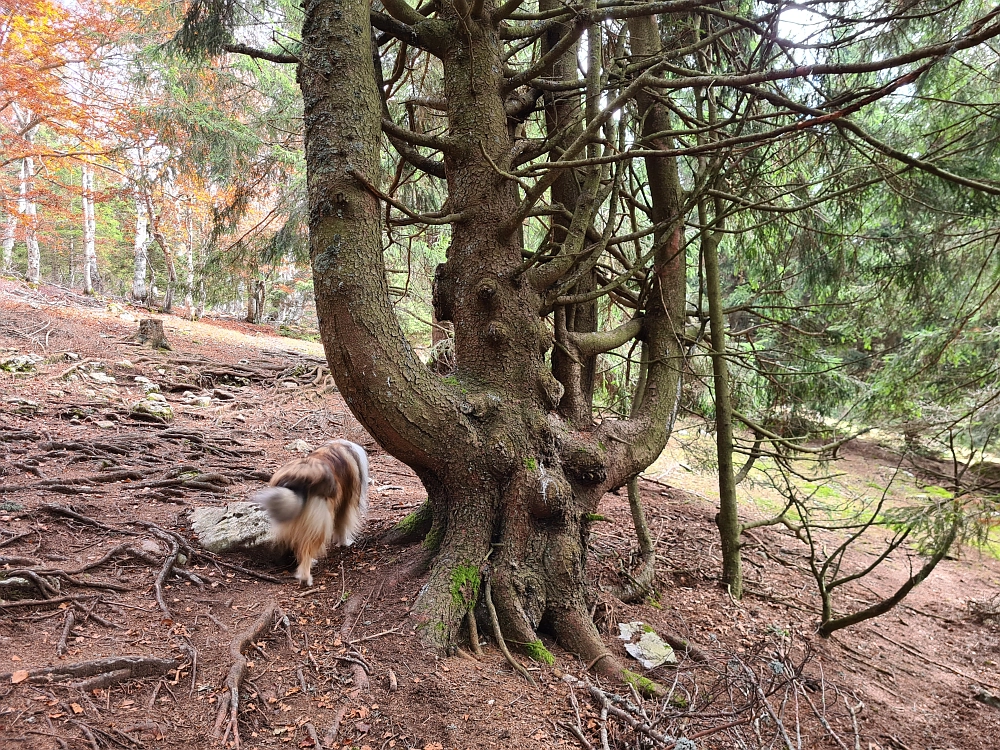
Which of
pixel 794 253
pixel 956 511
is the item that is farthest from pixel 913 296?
pixel 956 511

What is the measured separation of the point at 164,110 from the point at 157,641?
11.2 meters

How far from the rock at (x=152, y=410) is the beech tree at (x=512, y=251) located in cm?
498

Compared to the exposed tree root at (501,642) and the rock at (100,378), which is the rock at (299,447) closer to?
the rock at (100,378)

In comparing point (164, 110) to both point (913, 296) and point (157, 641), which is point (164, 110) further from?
point (913, 296)

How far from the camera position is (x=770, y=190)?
5.48m

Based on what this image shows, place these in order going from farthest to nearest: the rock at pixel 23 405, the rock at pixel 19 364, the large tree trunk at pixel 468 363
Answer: the rock at pixel 19 364
the rock at pixel 23 405
the large tree trunk at pixel 468 363

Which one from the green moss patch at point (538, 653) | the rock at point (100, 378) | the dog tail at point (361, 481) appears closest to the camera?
the green moss patch at point (538, 653)

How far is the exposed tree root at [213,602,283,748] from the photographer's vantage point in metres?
2.36

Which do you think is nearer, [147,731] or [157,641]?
[147,731]

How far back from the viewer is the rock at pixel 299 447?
7.27 metres

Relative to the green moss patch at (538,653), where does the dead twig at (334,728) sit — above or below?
above

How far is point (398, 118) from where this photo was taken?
625cm

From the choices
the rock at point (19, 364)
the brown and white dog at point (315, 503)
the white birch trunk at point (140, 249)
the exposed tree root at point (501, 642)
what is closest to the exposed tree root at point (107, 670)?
the brown and white dog at point (315, 503)

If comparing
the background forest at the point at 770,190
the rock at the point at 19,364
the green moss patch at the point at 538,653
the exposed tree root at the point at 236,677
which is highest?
the background forest at the point at 770,190
